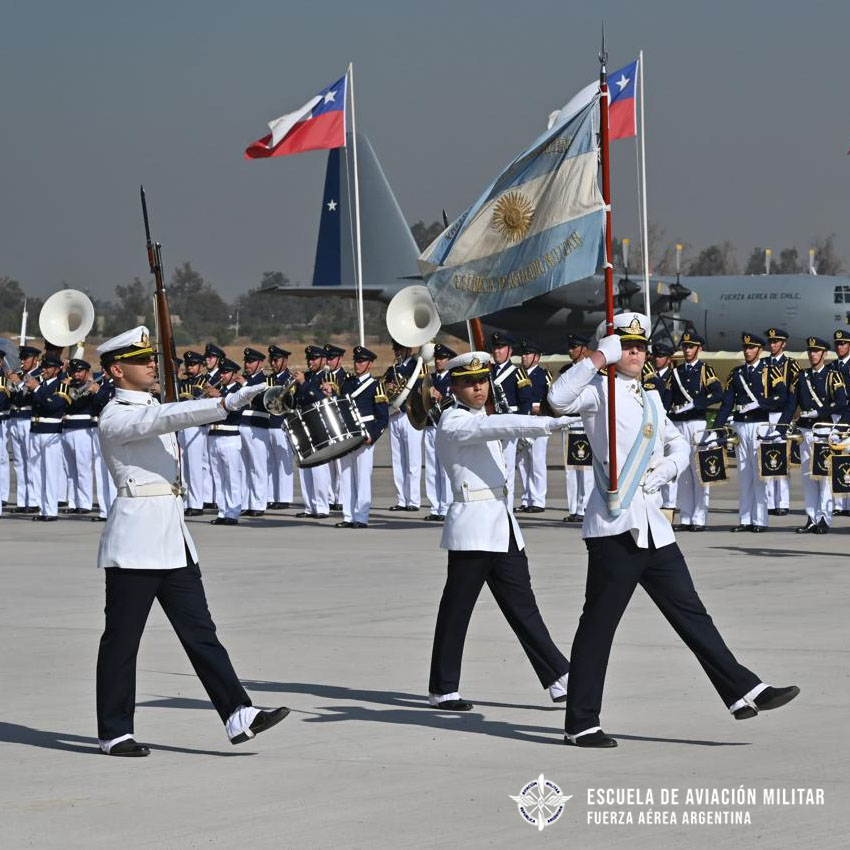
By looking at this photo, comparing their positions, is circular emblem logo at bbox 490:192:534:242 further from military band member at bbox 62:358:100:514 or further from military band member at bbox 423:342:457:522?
military band member at bbox 62:358:100:514

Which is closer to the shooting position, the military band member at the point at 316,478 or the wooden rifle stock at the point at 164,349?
the wooden rifle stock at the point at 164,349

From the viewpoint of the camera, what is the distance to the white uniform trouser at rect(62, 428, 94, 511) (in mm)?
21312

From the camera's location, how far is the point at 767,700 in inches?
295

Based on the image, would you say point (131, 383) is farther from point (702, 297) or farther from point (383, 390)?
point (702, 297)

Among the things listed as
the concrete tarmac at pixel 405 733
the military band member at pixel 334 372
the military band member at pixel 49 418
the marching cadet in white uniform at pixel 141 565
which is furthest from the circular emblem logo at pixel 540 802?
the military band member at pixel 49 418

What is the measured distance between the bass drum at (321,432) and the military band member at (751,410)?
8952 millimetres

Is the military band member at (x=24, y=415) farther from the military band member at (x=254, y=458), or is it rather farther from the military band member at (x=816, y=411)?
the military band member at (x=816, y=411)

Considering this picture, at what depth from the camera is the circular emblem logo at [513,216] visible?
29.1 feet

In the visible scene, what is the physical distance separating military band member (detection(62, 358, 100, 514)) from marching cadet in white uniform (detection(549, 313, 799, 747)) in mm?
14359

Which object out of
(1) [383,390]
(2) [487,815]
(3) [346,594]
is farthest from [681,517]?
(2) [487,815]

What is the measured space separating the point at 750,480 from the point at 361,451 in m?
4.45

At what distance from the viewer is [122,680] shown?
7.46 metres

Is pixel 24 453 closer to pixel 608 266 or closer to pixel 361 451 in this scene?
pixel 361 451

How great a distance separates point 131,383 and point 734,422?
11231 mm
